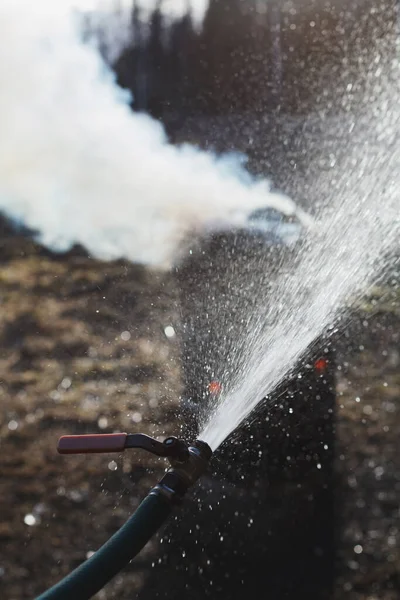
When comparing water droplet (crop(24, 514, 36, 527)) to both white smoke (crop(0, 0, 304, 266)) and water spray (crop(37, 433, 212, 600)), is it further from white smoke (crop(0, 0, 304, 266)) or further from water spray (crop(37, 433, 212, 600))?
white smoke (crop(0, 0, 304, 266))

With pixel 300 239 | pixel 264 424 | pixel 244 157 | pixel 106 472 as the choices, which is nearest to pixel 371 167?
pixel 300 239

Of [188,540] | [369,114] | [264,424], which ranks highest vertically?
[369,114]

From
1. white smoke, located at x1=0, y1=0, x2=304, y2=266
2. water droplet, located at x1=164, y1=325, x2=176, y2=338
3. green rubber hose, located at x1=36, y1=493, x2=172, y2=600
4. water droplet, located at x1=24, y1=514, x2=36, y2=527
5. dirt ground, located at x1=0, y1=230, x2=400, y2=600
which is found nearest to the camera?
green rubber hose, located at x1=36, y1=493, x2=172, y2=600

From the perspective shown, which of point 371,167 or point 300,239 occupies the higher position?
point 371,167

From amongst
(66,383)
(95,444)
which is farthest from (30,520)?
(95,444)

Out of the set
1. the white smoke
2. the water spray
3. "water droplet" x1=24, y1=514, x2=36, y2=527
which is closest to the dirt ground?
"water droplet" x1=24, y1=514, x2=36, y2=527

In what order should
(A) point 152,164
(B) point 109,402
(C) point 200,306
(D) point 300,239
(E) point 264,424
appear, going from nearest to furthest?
(E) point 264,424 → (B) point 109,402 → (C) point 200,306 → (D) point 300,239 → (A) point 152,164

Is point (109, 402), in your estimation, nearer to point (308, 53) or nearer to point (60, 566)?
point (60, 566)
